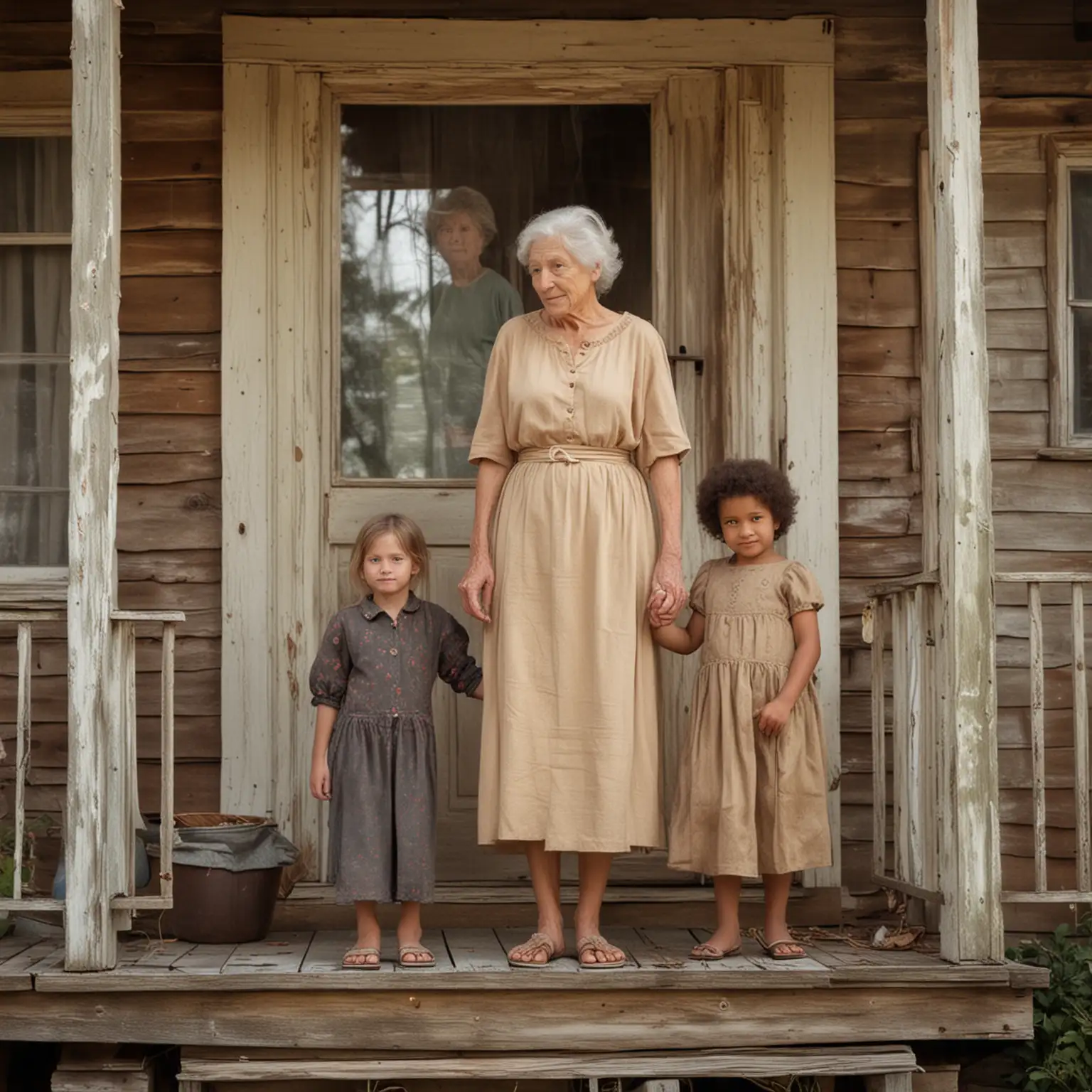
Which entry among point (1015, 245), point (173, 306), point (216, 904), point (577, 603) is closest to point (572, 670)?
point (577, 603)

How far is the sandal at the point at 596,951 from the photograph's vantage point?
4.13 m

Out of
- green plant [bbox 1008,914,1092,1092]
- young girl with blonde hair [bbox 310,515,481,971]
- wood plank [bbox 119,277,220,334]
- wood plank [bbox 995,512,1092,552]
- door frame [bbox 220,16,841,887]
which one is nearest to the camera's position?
young girl with blonde hair [bbox 310,515,481,971]

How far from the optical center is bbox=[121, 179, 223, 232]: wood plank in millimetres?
5211

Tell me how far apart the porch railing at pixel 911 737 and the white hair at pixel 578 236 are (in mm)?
1217

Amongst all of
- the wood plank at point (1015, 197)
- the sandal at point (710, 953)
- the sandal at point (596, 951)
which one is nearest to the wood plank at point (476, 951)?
the sandal at point (596, 951)

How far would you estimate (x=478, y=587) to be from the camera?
4301 mm

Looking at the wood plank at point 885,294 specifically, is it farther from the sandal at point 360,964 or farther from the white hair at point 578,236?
the sandal at point 360,964

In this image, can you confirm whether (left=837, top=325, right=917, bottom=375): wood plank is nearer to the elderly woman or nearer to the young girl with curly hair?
the young girl with curly hair

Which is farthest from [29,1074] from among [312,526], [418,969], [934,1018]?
[934,1018]

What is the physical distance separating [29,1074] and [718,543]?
8.80 ft

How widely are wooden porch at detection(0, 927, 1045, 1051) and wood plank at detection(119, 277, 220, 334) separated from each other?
6.79ft

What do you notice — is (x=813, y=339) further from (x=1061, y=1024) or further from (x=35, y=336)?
(x=35, y=336)

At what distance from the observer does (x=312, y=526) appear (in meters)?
5.16

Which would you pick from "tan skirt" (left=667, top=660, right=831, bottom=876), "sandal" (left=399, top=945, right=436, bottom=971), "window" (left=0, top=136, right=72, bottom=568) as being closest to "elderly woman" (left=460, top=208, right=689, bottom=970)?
"tan skirt" (left=667, top=660, right=831, bottom=876)
